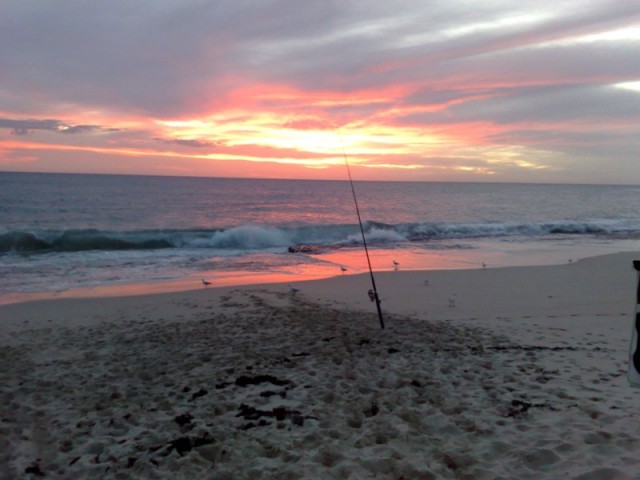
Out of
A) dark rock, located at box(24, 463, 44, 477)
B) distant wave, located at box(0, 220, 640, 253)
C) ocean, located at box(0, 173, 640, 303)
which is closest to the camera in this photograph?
dark rock, located at box(24, 463, 44, 477)

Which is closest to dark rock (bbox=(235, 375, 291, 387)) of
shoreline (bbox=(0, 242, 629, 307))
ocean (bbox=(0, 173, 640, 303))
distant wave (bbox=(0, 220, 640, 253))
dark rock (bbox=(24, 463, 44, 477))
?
dark rock (bbox=(24, 463, 44, 477))

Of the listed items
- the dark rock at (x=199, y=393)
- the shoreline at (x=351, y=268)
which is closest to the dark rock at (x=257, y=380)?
the dark rock at (x=199, y=393)

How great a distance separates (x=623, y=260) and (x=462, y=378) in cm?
1357

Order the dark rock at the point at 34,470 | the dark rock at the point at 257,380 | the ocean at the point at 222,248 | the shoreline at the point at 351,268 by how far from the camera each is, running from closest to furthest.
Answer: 1. the dark rock at the point at 34,470
2. the dark rock at the point at 257,380
3. the shoreline at the point at 351,268
4. the ocean at the point at 222,248

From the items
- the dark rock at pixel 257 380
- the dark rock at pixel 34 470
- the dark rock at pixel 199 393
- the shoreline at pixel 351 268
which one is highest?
the dark rock at pixel 257 380

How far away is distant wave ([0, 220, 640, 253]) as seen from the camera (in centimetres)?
2183

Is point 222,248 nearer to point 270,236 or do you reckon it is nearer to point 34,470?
point 270,236

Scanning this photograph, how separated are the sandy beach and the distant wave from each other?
1354cm

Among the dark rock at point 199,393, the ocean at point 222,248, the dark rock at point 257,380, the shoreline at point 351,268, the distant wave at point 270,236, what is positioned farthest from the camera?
the distant wave at point 270,236

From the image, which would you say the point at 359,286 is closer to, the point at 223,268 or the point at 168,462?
the point at 223,268

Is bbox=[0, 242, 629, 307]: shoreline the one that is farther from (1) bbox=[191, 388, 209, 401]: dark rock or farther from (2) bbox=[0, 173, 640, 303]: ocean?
(1) bbox=[191, 388, 209, 401]: dark rock

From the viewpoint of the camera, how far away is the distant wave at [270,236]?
71.6 ft

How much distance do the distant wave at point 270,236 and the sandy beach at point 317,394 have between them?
44.4 ft

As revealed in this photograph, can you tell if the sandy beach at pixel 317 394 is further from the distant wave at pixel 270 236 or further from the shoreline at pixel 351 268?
the distant wave at pixel 270 236
